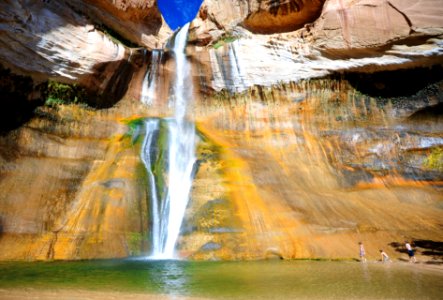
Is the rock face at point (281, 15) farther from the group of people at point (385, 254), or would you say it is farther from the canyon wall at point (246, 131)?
the group of people at point (385, 254)

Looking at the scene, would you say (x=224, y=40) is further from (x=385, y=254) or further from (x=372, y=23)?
(x=385, y=254)

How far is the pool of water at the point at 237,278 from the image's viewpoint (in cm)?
782

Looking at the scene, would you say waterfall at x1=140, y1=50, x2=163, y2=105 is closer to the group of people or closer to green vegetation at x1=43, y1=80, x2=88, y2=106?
green vegetation at x1=43, y1=80, x2=88, y2=106

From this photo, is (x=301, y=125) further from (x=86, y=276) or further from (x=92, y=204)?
(x=86, y=276)

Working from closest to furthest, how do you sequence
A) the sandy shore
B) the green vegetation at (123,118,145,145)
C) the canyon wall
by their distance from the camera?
the sandy shore
the canyon wall
the green vegetation at (123,118,145,145)

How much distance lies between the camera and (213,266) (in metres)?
11.4

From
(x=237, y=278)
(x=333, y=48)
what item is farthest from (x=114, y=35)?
(x=237, y=278)

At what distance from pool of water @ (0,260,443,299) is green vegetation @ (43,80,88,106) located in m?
9.86

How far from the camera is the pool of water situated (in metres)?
7.82

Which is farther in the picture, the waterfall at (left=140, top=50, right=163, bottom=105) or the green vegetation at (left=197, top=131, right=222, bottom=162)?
the waterfall at (left=140, top=50, right=163, bottom=105)

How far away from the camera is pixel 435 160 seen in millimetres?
18422

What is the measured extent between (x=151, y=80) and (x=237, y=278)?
17.0 meters

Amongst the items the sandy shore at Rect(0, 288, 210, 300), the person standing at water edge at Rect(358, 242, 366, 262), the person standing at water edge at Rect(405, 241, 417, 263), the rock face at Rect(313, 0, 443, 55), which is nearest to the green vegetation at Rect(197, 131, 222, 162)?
the person standing at water edge at Rect(358, 242, 366, 262)

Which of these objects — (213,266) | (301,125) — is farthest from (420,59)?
(213,266)
